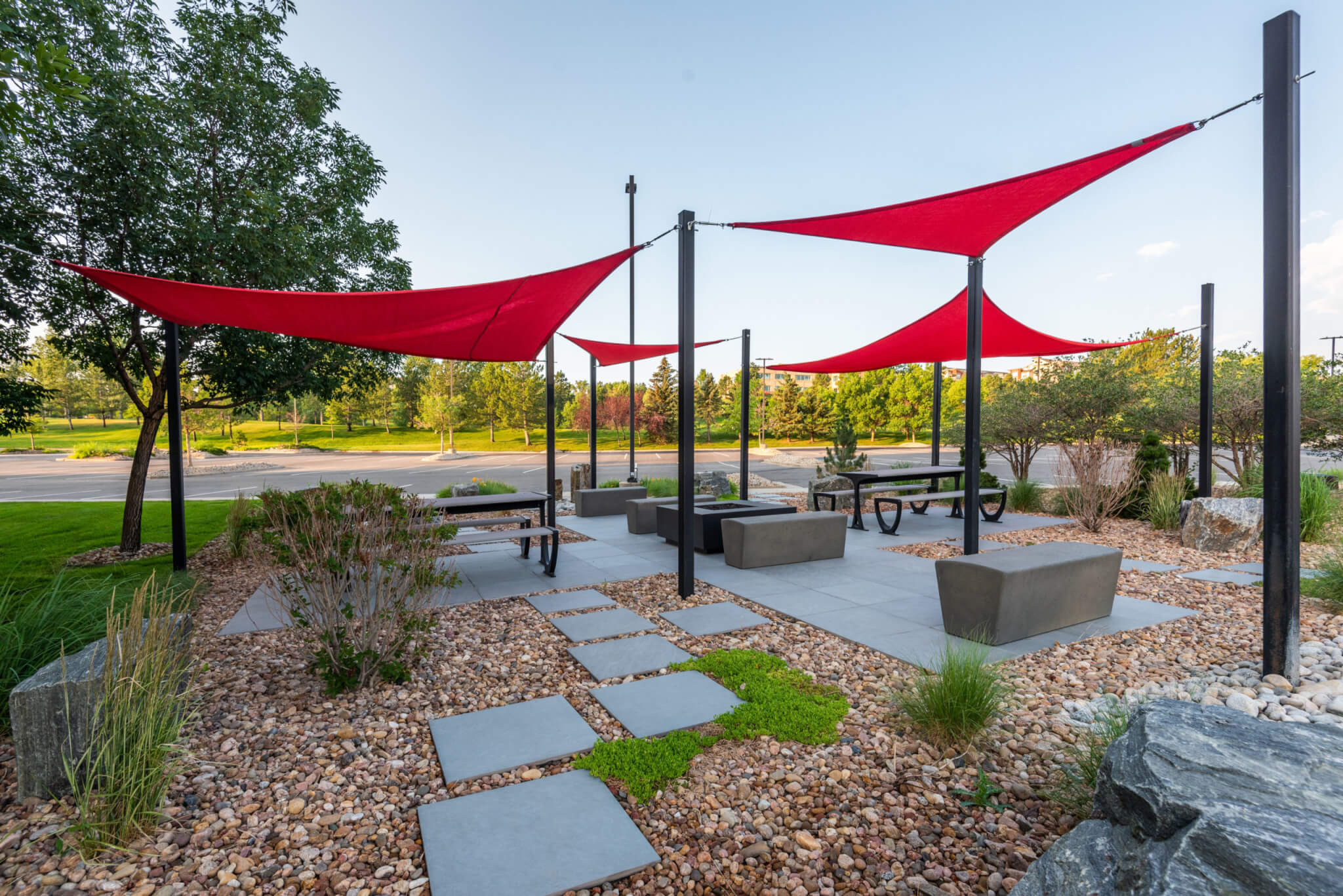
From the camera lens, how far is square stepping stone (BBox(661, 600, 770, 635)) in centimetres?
368

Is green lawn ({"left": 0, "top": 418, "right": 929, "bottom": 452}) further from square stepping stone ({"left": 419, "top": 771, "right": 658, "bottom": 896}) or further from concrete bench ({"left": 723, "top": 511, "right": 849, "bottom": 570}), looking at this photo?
square stepping stone ({"left": 419, "top": 771, "right": 658, "bottom": 896})

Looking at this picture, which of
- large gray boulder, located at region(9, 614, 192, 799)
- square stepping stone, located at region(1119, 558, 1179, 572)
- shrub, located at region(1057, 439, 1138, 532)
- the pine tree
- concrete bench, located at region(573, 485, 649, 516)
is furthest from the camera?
the pine tree

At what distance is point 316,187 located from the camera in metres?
6.08

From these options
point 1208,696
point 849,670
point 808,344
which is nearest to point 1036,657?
point 1208,696

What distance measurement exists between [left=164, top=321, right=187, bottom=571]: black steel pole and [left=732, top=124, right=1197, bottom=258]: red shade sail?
14.9 ft

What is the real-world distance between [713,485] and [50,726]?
8000 mm

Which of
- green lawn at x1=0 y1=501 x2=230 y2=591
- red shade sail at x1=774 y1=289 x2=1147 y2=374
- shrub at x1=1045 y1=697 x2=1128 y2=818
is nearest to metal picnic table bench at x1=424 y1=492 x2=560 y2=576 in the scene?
green lawn at x1=0 y1=501 x2=230 y2=591

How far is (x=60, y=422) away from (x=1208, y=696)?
3090 inches

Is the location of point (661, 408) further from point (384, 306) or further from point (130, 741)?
point (130, 741)

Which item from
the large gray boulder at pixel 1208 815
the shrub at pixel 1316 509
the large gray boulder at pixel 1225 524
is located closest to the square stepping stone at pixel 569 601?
the large gray boulder at pixel 1208 815

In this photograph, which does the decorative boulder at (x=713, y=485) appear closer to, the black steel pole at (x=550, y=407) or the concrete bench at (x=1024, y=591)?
the black steel pole at (x=550, y=407)

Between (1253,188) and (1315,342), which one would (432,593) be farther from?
(1315,342)

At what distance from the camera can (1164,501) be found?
6734 millimetres

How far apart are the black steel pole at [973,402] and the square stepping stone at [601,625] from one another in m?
2.54
